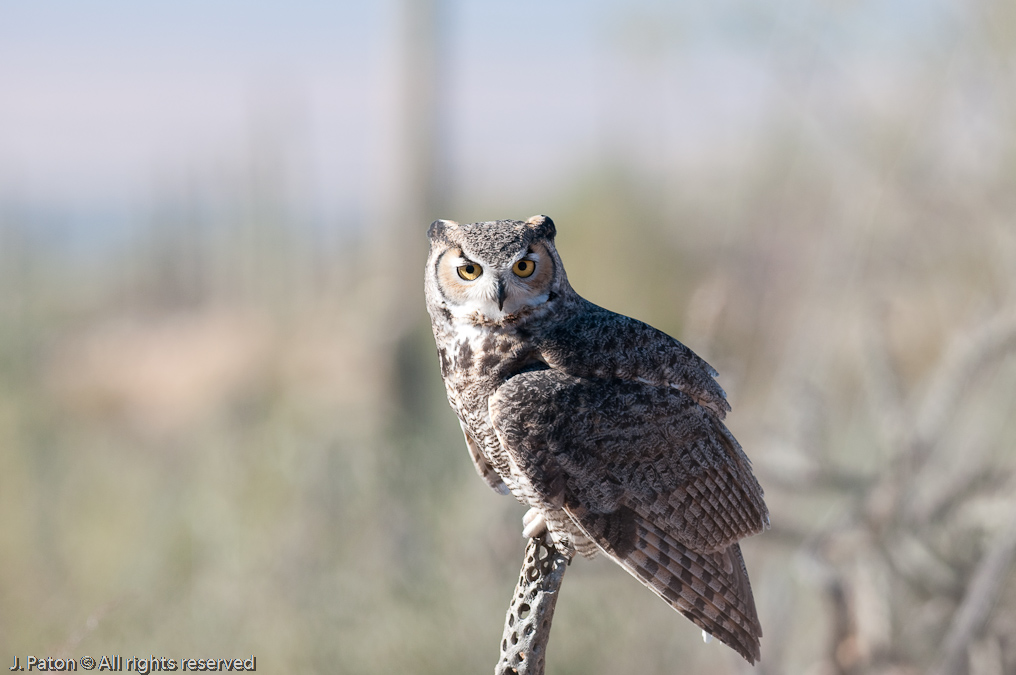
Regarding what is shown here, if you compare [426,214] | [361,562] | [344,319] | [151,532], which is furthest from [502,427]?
[344,319]

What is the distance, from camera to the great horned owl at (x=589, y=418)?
1.51 metres

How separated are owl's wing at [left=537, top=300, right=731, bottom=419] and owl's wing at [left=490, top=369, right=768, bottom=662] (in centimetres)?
3

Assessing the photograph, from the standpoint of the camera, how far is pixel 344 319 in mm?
8508

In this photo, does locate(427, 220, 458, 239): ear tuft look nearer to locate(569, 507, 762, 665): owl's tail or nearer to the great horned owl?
the great horned owl

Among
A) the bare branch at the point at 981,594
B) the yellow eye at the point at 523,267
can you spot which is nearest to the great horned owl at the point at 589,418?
the yellow eye at the point at 523,267

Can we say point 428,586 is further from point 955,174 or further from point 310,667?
point 955,174

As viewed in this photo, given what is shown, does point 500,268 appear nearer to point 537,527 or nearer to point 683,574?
point 537,527

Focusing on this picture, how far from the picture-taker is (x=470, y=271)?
5.18ft

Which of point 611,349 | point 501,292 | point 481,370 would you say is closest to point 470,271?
point 501,292

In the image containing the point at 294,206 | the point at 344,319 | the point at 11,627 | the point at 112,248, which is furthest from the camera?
the point at 112,248

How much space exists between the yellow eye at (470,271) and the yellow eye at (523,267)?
0.24 ft

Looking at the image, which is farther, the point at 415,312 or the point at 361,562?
the point at 415,312

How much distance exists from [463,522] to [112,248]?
1176cm

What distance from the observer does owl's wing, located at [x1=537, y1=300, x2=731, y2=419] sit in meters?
1.53
